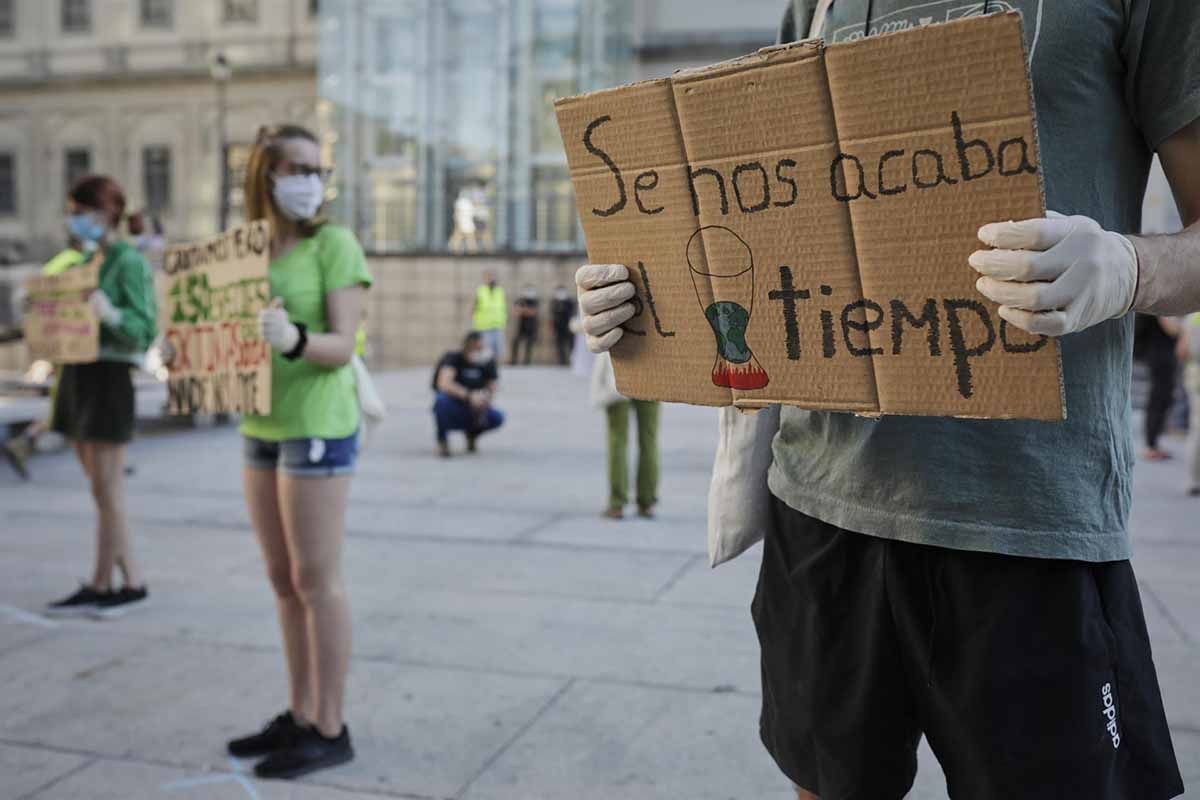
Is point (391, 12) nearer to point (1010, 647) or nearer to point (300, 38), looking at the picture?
point (300, 38)

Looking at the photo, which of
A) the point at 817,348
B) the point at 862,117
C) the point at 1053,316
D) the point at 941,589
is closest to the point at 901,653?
the point at 941,589

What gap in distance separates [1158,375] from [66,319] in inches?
381

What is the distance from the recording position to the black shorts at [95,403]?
5656mm

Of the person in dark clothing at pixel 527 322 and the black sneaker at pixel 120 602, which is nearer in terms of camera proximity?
the black sneaker at pixel 120 602

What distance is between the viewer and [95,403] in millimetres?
5656

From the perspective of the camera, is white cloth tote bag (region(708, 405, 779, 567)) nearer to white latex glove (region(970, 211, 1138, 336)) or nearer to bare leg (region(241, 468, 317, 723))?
white latex glove (region(970, 211, 1138, 336))

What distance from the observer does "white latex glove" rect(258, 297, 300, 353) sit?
3514mm

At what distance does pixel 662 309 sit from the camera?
185cm

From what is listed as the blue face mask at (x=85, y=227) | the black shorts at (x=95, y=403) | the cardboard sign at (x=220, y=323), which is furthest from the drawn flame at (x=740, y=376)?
the blue face mask at (x=85, y=227)

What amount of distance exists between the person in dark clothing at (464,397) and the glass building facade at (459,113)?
1840 centimetres

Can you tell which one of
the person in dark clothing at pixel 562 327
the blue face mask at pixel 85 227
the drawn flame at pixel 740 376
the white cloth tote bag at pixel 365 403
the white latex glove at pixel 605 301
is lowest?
the person in dark clothing at pixel 562 327

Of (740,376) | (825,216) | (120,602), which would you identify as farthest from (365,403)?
(825,216)

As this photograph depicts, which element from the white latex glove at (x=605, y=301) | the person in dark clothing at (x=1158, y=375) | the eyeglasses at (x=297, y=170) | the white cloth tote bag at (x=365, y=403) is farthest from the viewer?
the person in dark clothing at (x=1158, y=375)

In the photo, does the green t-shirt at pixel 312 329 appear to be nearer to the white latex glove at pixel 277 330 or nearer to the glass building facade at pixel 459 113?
the white latex glove at pixel 277 330
